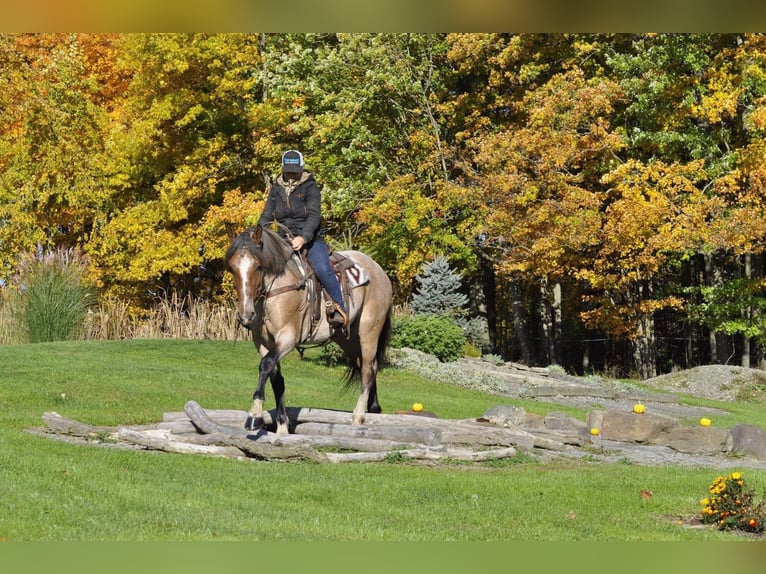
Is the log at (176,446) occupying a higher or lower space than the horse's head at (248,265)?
lower

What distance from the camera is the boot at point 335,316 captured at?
12383 mm

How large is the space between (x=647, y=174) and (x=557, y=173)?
283cm

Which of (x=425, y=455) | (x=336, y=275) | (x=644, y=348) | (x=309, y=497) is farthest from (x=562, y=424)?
(x=644, y=348)

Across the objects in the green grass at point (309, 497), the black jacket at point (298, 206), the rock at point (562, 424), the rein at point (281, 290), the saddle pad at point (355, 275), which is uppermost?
the black jacket at point (298, 206)

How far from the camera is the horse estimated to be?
10984 millimetres

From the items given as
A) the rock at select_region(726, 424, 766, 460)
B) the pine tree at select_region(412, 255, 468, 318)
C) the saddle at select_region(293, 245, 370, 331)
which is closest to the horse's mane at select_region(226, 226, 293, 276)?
the saddle at select_region(293, 245, 370, 331)

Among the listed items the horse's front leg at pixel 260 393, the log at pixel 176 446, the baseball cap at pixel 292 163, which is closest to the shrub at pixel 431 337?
the baseball cap at pixel 292 163

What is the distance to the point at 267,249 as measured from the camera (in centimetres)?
1127

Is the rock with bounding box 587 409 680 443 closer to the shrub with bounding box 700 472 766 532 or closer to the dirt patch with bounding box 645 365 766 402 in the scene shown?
the shrub with bounding box 700 472 766 532

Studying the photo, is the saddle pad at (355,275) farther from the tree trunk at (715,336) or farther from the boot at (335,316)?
the tree trunk at (715,336)

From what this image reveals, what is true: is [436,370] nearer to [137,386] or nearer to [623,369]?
[137,386]

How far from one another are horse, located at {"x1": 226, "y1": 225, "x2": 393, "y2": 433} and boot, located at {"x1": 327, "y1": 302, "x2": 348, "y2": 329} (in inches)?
3.1

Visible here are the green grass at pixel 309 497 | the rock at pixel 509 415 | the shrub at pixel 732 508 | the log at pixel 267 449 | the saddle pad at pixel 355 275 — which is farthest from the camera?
the rock at pixel 509 415

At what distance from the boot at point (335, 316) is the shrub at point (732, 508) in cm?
563
